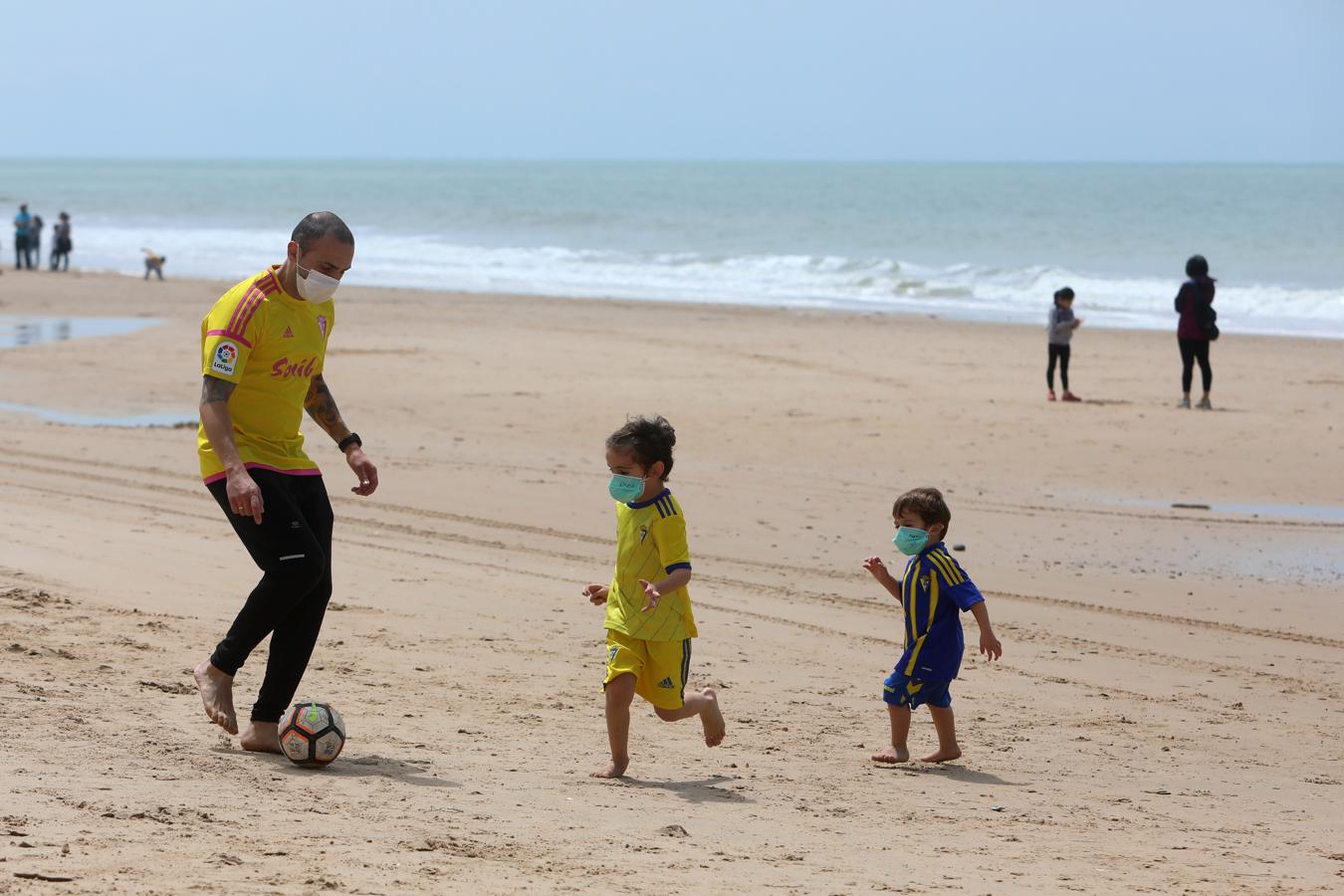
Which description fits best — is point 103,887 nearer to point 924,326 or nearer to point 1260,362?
point 1260,362

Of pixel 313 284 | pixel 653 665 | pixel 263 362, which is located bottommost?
pixel 653 665

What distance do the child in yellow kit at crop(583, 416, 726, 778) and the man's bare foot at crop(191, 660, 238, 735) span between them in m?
1.26

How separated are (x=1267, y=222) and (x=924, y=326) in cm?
4714

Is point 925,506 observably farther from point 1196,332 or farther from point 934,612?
point 1196,332

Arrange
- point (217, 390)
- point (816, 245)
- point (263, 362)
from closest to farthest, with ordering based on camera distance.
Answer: point (217, 390) → point (263, 362) → point (816, 245)

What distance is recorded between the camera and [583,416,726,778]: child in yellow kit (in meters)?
Result: 5.20

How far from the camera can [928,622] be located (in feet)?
19.3

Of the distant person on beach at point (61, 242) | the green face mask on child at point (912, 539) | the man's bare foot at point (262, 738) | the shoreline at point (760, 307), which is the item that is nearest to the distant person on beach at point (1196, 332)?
the shoreline at point (760, 307)

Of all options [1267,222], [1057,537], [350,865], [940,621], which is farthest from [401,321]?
[1267,222]

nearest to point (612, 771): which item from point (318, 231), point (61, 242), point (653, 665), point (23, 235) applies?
point (653, 665)

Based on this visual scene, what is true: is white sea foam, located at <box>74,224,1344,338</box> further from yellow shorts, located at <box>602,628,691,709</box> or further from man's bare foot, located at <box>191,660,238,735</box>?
man's bare foot, located at <box>191,660,238,735</box>

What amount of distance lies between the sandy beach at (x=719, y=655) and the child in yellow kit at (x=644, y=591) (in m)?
0.31

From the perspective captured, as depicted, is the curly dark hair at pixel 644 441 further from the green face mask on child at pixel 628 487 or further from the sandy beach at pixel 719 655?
the sandy beach at pixel 719 655

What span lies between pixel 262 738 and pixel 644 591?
1398mm
